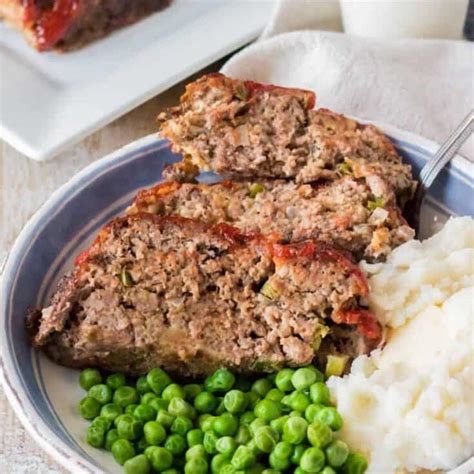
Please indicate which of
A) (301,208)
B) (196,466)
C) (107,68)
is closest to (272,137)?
(301,208)

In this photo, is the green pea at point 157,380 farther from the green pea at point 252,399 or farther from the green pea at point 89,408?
the green pea at point 252,399

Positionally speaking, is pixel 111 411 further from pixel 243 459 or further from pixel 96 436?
pixel 243 459

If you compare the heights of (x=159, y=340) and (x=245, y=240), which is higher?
(x=245, y=240)

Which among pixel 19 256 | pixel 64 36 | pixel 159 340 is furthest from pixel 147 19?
pixel 159 340

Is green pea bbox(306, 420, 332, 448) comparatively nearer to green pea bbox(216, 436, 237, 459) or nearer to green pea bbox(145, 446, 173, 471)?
green pea bbox(216, 436, 237, 459)

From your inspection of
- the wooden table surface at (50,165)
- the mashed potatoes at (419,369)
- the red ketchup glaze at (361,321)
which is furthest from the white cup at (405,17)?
the red ketchup glaze at (361,321)

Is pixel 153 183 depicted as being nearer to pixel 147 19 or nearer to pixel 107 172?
pixel 107 172

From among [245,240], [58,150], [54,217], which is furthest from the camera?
[58,150]
